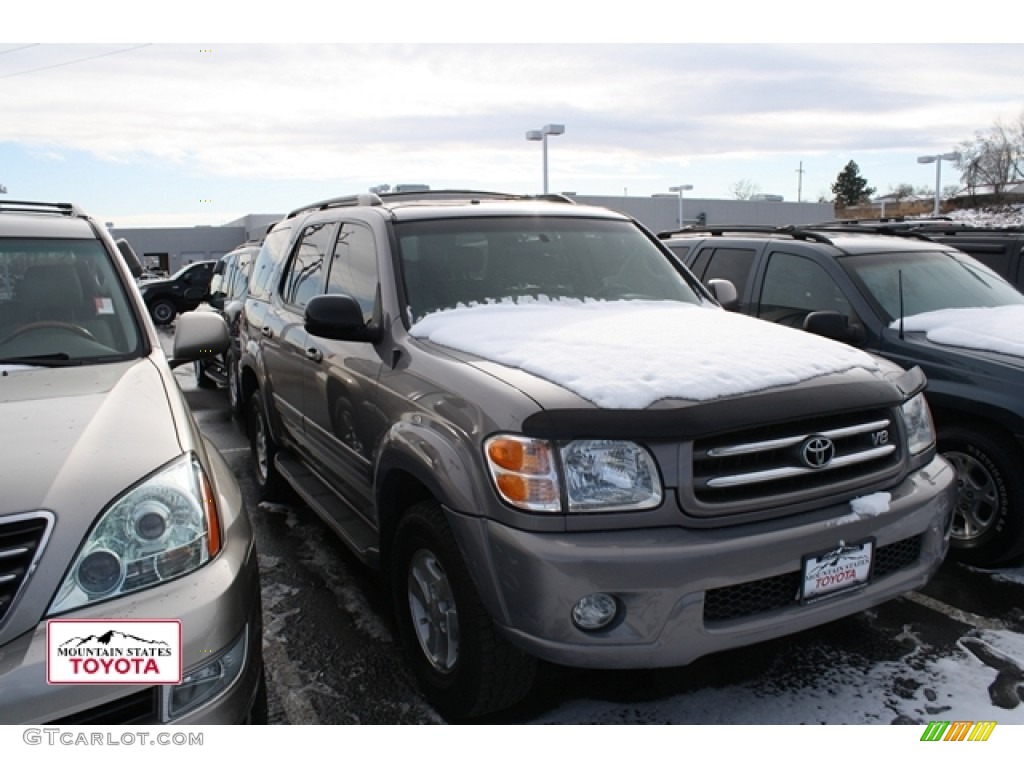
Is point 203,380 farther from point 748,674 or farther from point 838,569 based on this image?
point 838,569

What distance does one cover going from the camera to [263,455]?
584 centimetres

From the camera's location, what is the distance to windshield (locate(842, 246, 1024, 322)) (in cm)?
525

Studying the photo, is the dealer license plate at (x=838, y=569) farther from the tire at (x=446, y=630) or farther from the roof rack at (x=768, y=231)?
the roof rack at (x=768, y=231)

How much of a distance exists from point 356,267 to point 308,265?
90 cm

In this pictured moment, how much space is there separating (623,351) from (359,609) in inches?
77.0

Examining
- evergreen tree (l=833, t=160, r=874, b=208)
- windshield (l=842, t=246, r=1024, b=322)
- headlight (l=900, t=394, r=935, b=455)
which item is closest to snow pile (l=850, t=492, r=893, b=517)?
headlight (l=900, t=394, r=935, b=455)

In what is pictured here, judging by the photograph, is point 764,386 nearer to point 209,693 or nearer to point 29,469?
point 209,693

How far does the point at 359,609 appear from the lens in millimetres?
3973

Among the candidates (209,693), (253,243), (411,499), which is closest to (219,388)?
(253,243)

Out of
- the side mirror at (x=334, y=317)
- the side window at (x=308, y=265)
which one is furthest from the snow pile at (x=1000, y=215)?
the side mirror at (x=334, y=317)

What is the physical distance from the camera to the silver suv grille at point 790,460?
257 centimetres

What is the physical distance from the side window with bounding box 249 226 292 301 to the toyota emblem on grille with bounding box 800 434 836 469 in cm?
376

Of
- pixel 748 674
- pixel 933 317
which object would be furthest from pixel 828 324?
pixel 748 674

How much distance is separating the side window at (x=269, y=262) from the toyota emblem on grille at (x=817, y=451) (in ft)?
12.4
